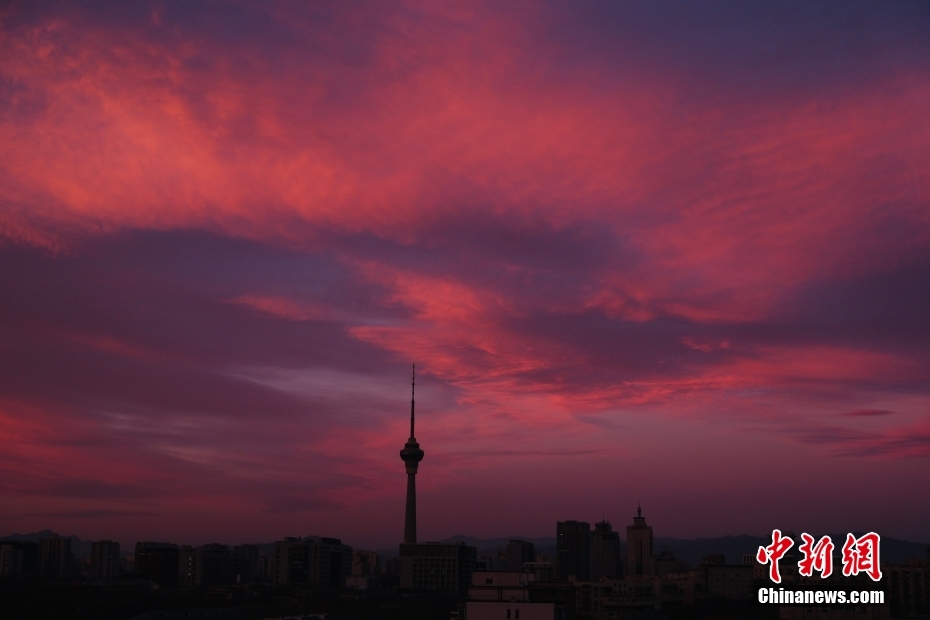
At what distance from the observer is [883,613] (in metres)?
83.9

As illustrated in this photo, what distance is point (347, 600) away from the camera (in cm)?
16475

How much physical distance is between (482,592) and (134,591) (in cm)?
11632

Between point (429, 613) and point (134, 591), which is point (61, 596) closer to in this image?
point (134, 591)

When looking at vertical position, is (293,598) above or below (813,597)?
below

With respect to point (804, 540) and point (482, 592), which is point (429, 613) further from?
point (804, 540)

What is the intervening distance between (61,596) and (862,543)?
118m

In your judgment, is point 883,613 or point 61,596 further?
point 61,596

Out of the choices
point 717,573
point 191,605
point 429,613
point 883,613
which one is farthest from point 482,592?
point 717,573

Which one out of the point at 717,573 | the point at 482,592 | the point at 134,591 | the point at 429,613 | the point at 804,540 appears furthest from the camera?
the point at 717,573

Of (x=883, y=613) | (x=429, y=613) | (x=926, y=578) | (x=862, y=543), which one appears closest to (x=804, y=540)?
(x=862, y=543)

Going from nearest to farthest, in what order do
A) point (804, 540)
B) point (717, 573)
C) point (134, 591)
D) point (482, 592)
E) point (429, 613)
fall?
point (804, 540), point (482, 592), point (429, 613), point (134, 591), point (717, 573)

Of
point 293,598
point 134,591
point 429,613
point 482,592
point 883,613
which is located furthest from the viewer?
point 293,598

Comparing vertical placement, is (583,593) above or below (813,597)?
below

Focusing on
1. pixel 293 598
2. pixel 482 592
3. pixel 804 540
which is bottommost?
pixel 293 598
